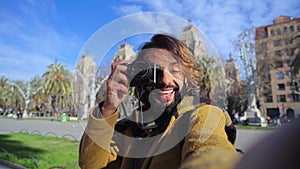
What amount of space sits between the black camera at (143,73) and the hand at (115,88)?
0.10 ft

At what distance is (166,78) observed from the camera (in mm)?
935

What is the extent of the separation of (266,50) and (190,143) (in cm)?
2819

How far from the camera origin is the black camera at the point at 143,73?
898 mm

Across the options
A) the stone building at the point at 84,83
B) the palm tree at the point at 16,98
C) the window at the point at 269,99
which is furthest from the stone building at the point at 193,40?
the palm tree at the point at 16,98

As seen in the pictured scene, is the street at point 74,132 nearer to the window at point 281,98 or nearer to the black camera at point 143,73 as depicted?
the black camera at point 143,73

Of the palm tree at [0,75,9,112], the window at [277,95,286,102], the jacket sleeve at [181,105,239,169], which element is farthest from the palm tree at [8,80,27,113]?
the jacket sleeve at [181,105,239,169]

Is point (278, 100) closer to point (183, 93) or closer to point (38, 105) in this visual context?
point (183, 93)

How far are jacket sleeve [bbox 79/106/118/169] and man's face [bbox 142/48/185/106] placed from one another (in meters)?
0.21

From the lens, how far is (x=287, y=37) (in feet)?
85.7

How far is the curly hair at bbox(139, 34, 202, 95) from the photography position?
1.02 m

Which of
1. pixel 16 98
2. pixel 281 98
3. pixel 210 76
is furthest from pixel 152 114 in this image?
pixel 16 98

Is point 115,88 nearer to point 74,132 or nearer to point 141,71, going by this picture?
point 141,71

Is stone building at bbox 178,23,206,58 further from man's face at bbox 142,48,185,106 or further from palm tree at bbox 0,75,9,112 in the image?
palm tree at bbox 0,75,9,112

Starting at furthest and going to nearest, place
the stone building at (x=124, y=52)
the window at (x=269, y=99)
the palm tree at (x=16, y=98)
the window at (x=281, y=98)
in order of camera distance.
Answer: the palm tree at (x=16, y=98), the window at (x=269, y=99), the window at (x=281, y=98), the stone building at (x=124, y=52)
